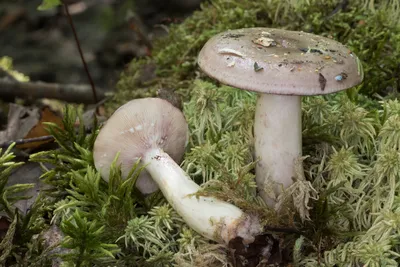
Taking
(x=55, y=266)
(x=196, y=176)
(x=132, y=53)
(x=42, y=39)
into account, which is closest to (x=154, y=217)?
(x=196, y=176)

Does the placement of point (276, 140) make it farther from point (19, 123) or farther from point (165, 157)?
point (19, 123)

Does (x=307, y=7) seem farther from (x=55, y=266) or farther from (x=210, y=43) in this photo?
(x=55, y=266)

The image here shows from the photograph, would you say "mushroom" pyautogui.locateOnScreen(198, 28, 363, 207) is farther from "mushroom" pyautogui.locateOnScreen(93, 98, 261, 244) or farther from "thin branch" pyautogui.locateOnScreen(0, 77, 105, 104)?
"thin branch" pyautogui.locateOnScreen(0, 77, 105, 104)

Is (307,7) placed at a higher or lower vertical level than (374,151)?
higher

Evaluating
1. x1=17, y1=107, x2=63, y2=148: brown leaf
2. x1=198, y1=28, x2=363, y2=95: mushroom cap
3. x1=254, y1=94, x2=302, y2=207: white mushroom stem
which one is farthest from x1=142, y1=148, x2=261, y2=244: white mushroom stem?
x1=17, y1=107, x2=63, y2=148: brown leaf

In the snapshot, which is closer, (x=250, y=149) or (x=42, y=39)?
(x=250, y=149)

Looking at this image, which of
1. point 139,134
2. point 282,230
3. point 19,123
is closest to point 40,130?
point 19,123
